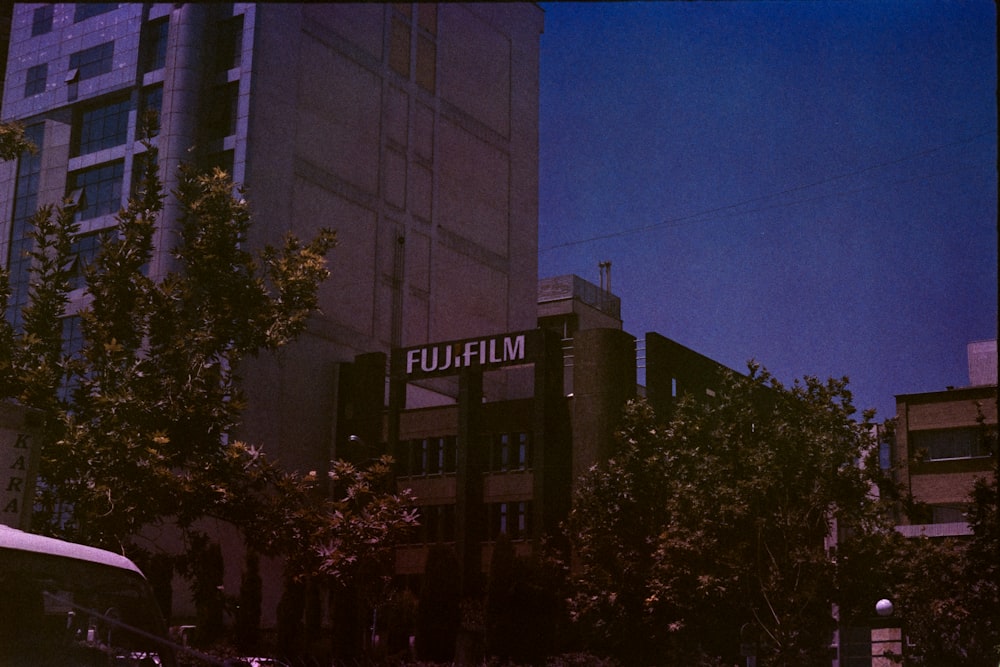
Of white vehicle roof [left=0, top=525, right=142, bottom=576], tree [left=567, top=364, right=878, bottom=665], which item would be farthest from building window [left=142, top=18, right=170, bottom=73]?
white vehicle roof [left=0, top=525, right=142, bottom=576]

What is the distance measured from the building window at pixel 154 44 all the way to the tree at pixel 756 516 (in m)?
37.4

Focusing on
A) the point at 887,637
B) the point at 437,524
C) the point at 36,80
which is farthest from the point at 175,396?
the point at 887,637

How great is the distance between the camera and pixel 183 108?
63750 mm

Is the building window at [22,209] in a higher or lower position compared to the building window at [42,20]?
lower

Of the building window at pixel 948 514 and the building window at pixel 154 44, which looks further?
the building window at pixel 948 514

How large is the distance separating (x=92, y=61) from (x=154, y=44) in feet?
13.0

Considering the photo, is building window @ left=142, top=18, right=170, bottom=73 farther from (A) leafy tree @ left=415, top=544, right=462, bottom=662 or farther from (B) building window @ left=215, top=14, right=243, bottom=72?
(A) leafy tree @ left=415, top=544, right=462, bottom=662

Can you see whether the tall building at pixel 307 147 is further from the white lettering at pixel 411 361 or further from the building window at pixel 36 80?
the white lettering at pixel 411 361

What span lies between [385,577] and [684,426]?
20.4 m

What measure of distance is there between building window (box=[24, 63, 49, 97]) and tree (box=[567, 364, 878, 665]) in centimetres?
4407

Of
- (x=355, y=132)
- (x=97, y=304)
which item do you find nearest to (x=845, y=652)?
(x=355, y=132)

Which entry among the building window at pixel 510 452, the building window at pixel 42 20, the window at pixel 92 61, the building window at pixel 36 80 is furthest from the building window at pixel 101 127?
the building window at pixel 510 452

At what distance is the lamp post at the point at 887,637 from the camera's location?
3596 centimetres

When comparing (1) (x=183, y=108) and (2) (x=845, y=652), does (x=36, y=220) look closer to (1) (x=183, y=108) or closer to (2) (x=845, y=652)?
(1) (x=183, y=108)
